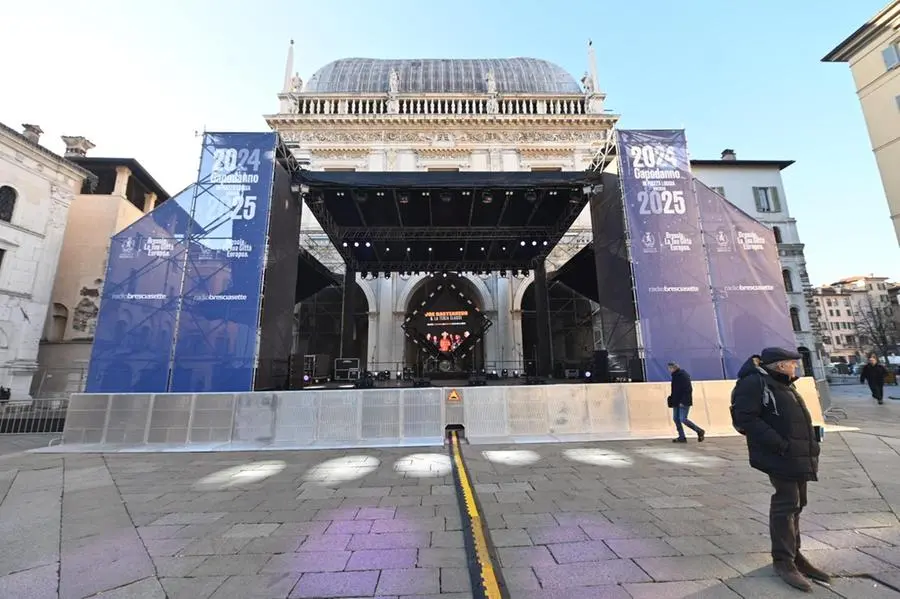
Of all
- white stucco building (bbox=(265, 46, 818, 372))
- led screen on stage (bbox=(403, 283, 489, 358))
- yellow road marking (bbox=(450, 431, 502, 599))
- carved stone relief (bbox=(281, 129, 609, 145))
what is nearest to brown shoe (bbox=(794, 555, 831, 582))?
yellow road marking (bbox=(450, 431, 502, 599))

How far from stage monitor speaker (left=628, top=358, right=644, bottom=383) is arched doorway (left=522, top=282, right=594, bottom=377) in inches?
500

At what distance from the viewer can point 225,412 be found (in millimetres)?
8531

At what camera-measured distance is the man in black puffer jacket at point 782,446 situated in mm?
2828

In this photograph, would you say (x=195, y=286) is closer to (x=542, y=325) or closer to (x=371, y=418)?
(x=371, y=418)

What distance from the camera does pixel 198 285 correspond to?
10.0m

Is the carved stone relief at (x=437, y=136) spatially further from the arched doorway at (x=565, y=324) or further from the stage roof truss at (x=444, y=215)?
the arched doorway at (x=565, y=324)

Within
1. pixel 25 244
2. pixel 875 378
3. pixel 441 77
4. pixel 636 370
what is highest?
pixel 441 77

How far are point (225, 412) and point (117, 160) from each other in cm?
2343

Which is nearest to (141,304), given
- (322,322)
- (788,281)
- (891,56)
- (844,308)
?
(322,322)

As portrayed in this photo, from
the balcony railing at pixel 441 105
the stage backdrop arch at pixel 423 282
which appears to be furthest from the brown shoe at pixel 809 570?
the balcony railing at pixel 441 105

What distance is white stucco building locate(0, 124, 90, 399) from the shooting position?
16688mm

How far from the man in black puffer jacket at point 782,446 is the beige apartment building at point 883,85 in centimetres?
2173

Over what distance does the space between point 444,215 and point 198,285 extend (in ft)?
30.3

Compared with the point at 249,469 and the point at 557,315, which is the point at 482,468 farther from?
the point at 557,315
